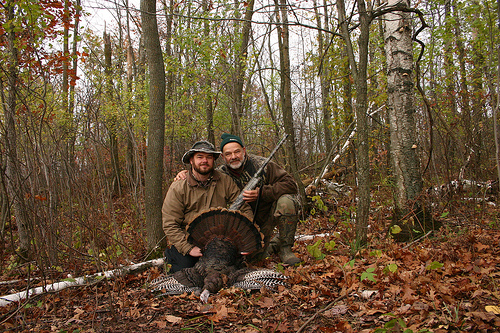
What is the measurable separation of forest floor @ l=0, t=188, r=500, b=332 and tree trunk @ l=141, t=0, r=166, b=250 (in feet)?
2.68

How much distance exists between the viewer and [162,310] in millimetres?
3453

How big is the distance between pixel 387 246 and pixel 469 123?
3398 millimetres

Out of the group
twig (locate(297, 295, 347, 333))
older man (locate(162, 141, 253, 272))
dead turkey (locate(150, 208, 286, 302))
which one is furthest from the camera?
older man (locate(162, 141, 253, 272))

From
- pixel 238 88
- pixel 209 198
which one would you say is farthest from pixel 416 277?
pixel 238 88

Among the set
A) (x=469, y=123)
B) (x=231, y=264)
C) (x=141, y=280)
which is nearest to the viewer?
(x=231, y=264)

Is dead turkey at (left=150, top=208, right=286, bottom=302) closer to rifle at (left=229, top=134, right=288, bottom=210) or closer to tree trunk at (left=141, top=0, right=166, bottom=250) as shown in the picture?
rifle at (left=229, top=134, right=288, bottom=210)

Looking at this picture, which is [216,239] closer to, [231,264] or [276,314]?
[231,264]

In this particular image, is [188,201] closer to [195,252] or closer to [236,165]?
[195,252]

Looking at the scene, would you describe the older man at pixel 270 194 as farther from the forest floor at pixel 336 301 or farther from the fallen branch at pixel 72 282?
the fallen branch at pixel 72 282

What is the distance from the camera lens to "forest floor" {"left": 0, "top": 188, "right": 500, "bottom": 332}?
2680mm

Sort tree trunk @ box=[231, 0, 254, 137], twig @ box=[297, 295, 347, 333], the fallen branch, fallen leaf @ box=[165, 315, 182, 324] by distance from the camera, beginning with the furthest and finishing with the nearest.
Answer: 1. tree trunk @ box=[231, 0, 254, 137]
2. the fallen branch
3. fallen leaf @ box=[165, 315, 182, 324]
4. twig @ box=[297, 295, 347, 333]

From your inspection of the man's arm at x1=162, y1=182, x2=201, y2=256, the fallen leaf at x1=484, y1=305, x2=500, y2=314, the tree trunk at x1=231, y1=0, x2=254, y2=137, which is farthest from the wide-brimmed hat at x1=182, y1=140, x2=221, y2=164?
the tree trunk at x1=231, y1=0, x2=254, y2=137

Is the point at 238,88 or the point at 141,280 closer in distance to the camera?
the point at 141,280

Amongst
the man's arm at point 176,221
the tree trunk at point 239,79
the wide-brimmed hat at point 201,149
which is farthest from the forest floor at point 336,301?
the tree trunk at point 239,79
